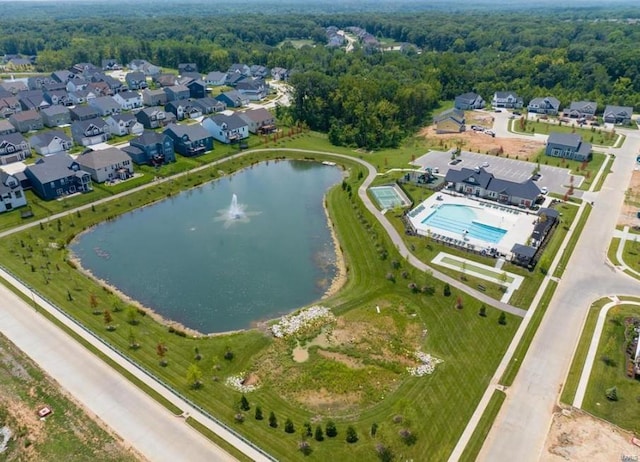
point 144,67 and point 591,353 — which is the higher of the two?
point 144,67

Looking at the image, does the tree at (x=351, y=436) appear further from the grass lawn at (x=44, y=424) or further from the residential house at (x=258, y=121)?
the residential house at (x=258, y=121)

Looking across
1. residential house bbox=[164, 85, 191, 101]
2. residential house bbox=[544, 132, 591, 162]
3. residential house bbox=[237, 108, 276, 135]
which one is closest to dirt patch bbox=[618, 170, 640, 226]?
residential house bbox=[544, 132, 591, 162]

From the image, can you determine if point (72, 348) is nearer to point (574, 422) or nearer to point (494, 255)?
point (574, 422)

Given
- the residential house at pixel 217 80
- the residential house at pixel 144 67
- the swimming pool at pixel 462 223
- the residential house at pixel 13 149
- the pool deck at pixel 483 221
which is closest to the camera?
the pool deck at pixel 483 221

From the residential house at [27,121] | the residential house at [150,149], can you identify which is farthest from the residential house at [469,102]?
the residential house at [27,121]

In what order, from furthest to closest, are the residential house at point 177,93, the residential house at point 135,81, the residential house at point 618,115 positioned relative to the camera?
the residential house at point 135,81
the residential house at point 177,93
the residential house at point 618,115

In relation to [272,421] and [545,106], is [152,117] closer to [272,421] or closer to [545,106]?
[272,421]

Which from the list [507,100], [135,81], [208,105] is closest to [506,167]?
[507,100]
